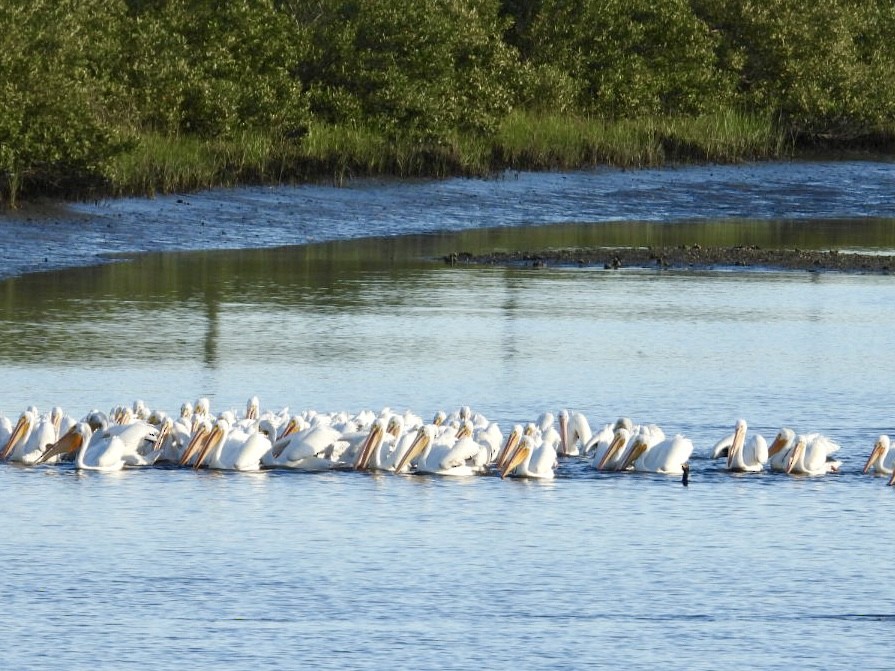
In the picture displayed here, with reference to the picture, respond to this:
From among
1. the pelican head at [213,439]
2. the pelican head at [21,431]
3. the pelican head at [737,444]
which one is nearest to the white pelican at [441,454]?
the pelican head at [213,439]

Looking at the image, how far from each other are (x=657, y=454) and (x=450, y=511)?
1.54 m

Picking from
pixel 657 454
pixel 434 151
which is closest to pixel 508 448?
pixel 657 454

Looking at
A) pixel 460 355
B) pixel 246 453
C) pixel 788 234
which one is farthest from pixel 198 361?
pixel 788 234

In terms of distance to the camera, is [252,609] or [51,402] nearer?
[252,609]

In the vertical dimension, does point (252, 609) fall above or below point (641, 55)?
below

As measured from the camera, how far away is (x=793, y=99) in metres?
51.3

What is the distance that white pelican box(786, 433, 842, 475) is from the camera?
11.2 meters

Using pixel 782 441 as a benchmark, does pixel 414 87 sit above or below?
above

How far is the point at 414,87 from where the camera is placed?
36.8 m

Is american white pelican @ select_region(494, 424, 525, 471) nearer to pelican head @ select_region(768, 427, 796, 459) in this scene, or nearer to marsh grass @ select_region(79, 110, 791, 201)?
pelican head @ select_region(768, 427, 796, 459)

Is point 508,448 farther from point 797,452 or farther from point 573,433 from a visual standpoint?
point 797,452

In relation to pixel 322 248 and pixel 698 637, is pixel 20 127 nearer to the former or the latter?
pixel 322 248

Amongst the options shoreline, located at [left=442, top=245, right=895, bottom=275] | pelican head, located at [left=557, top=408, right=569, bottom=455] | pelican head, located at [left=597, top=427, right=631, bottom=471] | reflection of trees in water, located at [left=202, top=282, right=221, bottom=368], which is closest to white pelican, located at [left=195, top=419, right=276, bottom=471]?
pelican head, located at [left=557, top=408, right=569, bottom=455]

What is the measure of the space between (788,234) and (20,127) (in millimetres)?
12161
